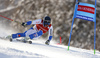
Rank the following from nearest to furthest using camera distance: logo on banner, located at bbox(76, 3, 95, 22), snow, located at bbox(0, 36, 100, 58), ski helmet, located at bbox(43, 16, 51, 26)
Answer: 1. snow, located at bbox(0, 36, 100, 58)
2. logo on banner, located at bbox(76, 3, 95, 22)
3. ski helmet, located at bbox(43, 16, 51, 26)

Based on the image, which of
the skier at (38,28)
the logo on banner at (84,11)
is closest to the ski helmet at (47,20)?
the skier at (38,28)

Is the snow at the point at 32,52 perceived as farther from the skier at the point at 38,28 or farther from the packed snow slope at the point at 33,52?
the skier at the point at 38,28

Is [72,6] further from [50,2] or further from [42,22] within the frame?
[42,22]

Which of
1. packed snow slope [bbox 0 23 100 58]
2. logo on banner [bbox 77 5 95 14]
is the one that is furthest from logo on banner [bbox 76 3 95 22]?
packed snow slope [bbox 0 23 100 58]

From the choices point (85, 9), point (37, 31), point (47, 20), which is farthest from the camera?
point (37, 31)

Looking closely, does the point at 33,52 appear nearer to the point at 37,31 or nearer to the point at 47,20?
the point at 47,20

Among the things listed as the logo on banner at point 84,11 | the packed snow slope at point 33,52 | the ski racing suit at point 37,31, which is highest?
the logo on banner at point 84,11

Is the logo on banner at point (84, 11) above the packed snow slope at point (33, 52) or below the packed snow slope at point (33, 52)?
above

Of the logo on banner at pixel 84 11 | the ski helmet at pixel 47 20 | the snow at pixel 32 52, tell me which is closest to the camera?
the snow at pixel 32 52

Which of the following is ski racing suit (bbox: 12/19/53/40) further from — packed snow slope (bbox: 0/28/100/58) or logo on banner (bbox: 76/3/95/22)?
logo on banner (bbox: 76/3/95/22)

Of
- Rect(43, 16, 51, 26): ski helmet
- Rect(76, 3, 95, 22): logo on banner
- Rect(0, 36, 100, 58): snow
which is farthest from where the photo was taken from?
Rect(43, 16, 51, 26): ski helmet

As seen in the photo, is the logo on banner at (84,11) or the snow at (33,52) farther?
the logo on banner at (84,11)

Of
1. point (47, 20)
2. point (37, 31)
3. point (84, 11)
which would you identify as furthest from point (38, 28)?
point (84, 11)

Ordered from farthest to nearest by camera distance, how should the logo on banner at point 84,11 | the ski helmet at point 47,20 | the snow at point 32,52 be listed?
the ski helmet at point 47,20 → the logo on banner at point 84,11 → the snow at point 32,52
